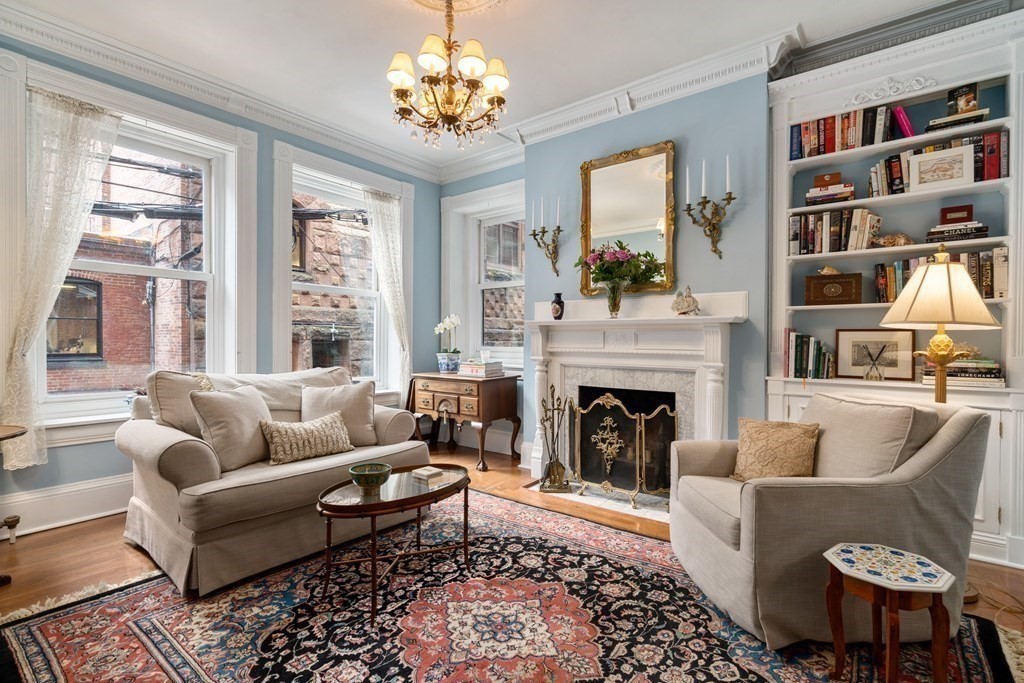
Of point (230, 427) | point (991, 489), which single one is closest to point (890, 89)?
point (991, 489)

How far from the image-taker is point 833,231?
2.95 metres

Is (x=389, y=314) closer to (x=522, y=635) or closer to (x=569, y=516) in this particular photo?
(x=569, y=516)

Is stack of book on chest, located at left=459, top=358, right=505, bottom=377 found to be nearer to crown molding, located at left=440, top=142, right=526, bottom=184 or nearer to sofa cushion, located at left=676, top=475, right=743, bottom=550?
crown molding, located at left=440, top=142, right=526, bottom=184

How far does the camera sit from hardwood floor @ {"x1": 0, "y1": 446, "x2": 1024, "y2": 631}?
6.91 feet

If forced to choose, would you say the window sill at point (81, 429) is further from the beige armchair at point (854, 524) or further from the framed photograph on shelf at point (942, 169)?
the framed photograph on shelf at point (942, 169)

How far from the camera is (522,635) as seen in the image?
1.85 metres

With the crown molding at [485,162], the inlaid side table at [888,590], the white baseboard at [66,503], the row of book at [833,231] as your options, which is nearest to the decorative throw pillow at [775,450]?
the inlaid side table at [888,590]

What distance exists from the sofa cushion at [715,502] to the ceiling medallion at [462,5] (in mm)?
2601

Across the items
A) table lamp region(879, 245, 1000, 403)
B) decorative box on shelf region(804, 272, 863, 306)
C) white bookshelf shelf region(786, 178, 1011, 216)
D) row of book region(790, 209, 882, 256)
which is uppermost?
white bookshelf shelf region(786, 178, 1011, 216)

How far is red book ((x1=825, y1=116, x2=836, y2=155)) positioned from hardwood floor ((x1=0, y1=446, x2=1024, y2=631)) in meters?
2.35

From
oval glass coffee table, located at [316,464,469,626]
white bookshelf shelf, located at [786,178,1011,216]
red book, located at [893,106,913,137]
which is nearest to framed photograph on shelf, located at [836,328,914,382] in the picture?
white bookshelf shelf, located at [786,178,1011,216]

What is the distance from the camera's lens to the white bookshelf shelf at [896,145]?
2.54m

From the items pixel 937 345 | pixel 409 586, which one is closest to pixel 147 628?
Answer: pixel 409 586

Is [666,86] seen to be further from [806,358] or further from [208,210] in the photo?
[208,210]
